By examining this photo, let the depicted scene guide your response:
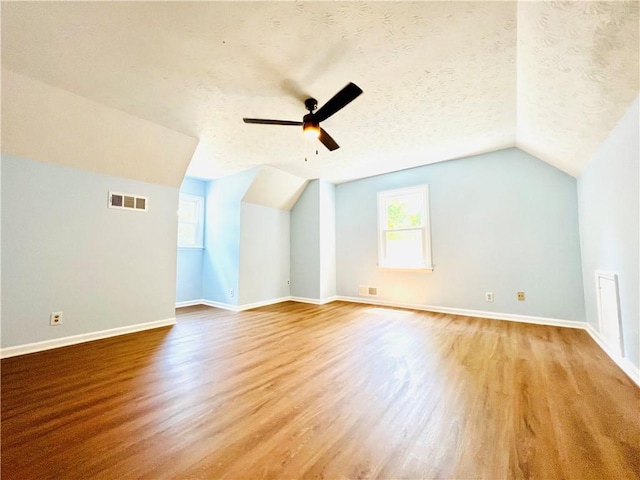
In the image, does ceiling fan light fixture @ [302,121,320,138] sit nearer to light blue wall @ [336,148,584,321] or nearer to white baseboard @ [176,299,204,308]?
light blue wall @ [336,148,584,321]

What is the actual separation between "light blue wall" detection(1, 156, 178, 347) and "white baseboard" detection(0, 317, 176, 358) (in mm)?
48

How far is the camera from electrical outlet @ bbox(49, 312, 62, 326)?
9.09 feet

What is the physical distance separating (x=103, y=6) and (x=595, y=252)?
4848 mm

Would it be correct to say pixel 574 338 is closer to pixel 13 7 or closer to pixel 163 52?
pixel 163 52

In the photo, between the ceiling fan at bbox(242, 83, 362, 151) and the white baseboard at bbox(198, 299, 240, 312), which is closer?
the ceiling fan at bbox(242, 83, 362, 151)

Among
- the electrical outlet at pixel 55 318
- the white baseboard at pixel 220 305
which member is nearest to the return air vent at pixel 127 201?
the electrical outlet at pixel 55 318

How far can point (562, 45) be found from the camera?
5.49 ft

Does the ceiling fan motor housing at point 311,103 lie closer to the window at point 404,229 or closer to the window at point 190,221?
the window at point 404,229

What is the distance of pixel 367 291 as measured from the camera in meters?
Answer: 5.13

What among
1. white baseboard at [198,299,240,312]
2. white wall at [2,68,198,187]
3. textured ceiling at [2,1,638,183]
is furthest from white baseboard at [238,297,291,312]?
textured ceiling at [2,1,638,183]

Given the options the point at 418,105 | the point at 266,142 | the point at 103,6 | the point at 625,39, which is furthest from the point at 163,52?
the point at 625,39

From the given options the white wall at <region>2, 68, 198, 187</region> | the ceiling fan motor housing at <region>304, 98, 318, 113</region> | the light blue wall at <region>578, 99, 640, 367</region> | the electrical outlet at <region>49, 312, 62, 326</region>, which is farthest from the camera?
the electrical outlet at <region>49, 312, 62, 326</region>

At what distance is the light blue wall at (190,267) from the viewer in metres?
5.04

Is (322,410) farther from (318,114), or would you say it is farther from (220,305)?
(220,305)
